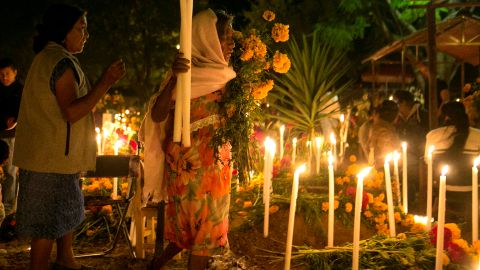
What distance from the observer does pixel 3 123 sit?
6.08 meters

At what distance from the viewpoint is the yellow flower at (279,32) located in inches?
173

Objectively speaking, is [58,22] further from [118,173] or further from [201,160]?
[118,173]

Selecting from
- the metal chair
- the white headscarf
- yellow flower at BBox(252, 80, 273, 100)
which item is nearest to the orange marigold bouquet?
yellow flower at BBox(252, 80, 273, 100)

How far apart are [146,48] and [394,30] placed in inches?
360

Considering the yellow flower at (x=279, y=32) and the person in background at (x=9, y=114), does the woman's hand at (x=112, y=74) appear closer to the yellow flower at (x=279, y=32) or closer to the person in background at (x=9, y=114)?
the yellow flower at (x=279, y=32)

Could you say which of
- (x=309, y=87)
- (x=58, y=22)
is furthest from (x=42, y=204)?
(x=309, y=87)

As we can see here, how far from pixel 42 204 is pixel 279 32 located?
2.25 metres

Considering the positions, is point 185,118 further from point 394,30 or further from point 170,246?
point 394,30

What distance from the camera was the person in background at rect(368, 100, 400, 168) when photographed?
7383 millimetres

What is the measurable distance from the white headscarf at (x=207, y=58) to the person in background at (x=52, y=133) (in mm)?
498

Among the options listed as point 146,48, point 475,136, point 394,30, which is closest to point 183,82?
point 475,136

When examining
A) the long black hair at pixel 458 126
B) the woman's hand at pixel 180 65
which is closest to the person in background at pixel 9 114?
the woman's hand at pixel 180 65

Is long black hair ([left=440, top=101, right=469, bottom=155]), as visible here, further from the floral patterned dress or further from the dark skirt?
the dark skirt

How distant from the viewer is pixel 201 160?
139 inches
